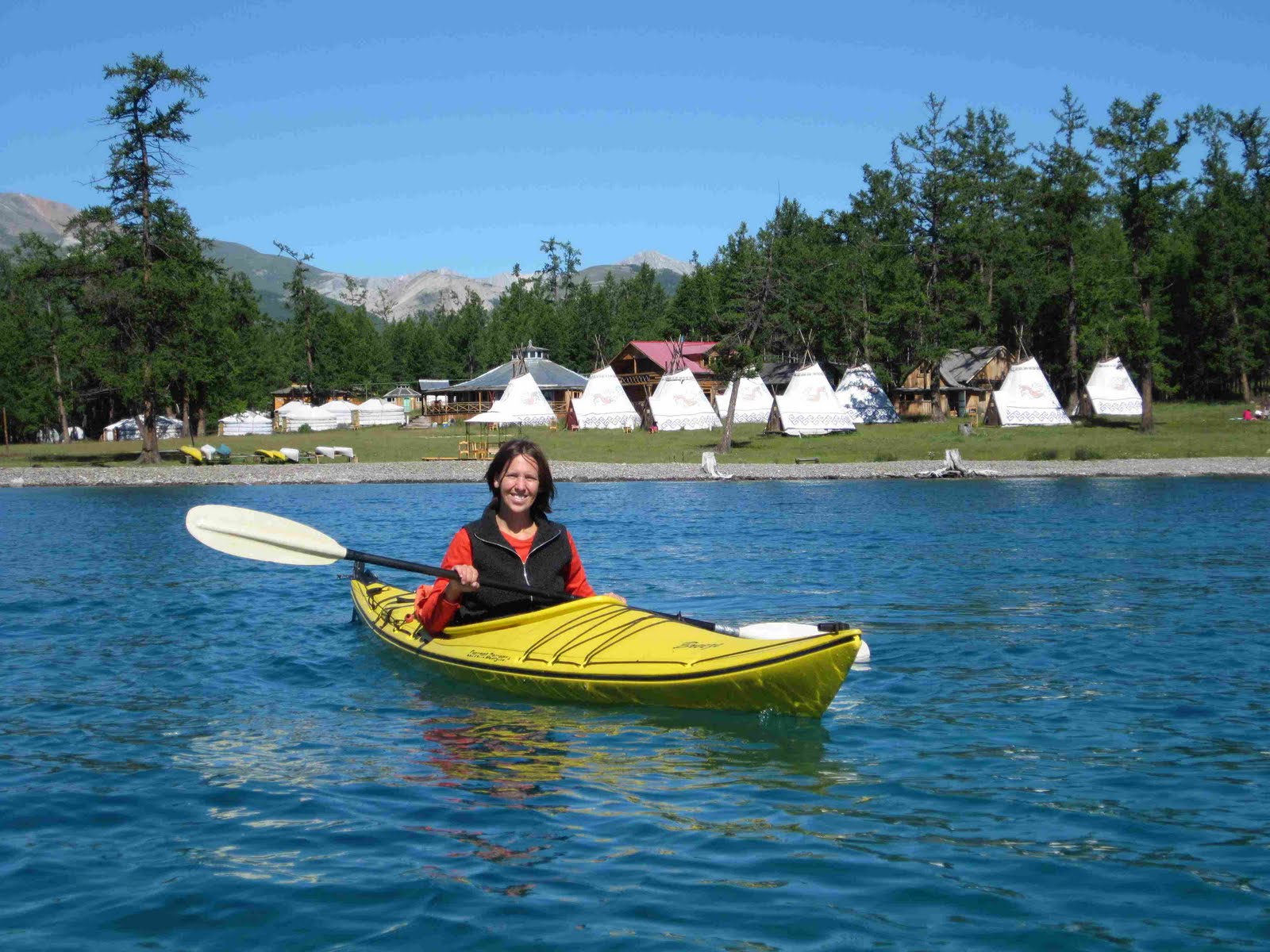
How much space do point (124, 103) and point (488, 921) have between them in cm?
4445

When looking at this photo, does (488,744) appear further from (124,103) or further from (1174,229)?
(1174,229)

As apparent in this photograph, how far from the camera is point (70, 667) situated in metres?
10.2

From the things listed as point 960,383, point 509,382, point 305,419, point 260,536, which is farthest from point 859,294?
point 260,536

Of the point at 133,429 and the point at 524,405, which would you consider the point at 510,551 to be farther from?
the point at 133,429

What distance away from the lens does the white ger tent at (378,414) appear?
244 ft

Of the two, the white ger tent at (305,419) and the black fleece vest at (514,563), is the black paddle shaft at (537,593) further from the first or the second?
the white ger tent at (305,419)

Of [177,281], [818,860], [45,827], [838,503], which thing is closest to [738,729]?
[818,860]

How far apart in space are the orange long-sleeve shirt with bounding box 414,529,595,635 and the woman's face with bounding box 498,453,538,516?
331mm

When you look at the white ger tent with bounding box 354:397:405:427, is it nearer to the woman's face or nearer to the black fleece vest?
the black fleece vest

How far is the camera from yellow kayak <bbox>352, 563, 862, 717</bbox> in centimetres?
738

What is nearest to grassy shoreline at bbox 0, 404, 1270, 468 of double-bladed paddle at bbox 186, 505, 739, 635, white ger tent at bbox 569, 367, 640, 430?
white ger tent at bbox 569, 367, 640, 430

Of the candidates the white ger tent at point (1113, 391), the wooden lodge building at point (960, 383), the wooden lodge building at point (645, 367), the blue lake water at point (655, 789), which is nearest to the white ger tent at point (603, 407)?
the wooden lodge building at point (645, 367)

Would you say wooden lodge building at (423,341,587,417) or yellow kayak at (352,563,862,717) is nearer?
yellow kayak at (352,563,862,717)

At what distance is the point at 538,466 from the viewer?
788 cm
